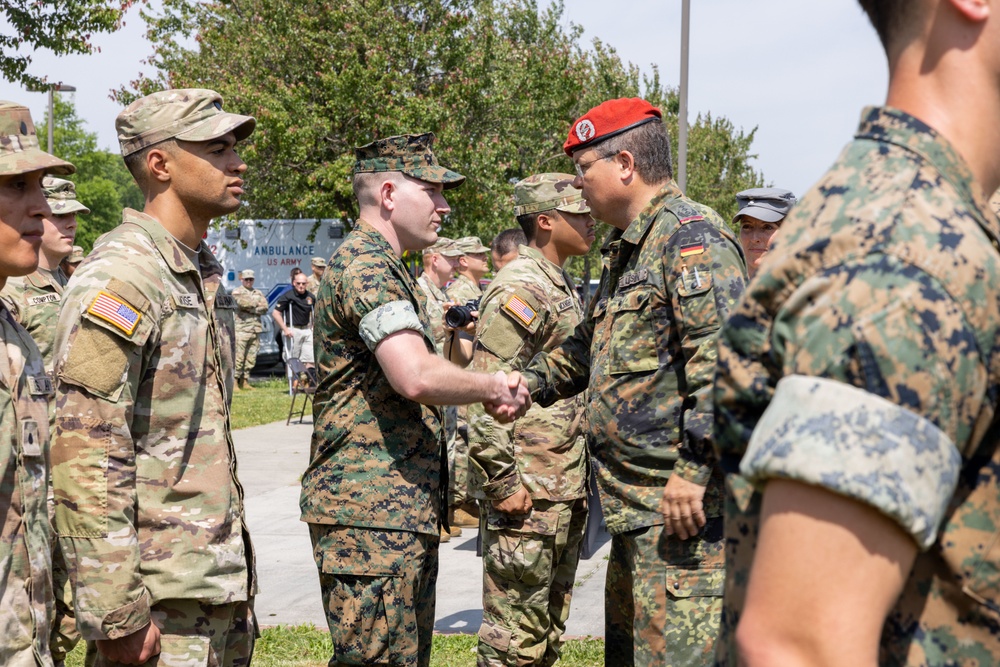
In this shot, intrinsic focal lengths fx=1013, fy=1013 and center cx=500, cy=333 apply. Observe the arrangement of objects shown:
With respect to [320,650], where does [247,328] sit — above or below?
below

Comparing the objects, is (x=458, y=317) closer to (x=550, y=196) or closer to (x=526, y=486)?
(x=550, y=196)

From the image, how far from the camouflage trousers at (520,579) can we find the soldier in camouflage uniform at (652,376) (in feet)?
3.21

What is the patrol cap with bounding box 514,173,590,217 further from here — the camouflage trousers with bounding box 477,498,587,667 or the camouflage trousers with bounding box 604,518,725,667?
the camouflage trousers with bounding box 604,518,725,667

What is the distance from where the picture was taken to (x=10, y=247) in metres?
2.81

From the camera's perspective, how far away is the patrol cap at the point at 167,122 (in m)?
3.42

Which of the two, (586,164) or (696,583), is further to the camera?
(586,164)

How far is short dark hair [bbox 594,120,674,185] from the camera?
4.00m

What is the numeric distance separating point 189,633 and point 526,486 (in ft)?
7.00

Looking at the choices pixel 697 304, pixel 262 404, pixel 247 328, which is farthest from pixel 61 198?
pixel 247 328

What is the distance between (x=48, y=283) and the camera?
611cm

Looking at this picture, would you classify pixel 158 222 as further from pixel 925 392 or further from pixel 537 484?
pixel 925 392

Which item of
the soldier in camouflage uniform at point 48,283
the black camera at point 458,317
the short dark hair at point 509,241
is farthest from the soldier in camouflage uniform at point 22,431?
the short dark hair at point 509,241

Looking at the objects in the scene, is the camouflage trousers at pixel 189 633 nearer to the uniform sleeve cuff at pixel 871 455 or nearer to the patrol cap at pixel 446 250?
the uniform sleeve cuff at pixel 871 455

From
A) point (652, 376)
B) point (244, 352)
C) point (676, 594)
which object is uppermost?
point (652, 376)
